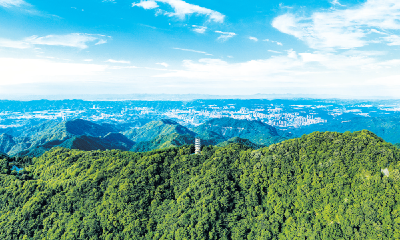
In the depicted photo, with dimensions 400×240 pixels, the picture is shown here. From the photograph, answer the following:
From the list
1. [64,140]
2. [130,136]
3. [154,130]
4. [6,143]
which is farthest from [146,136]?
[6,143]

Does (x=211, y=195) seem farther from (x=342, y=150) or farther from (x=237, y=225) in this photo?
(x=342, y=150)

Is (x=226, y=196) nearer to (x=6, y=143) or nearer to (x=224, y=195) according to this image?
(x=224, y=195)

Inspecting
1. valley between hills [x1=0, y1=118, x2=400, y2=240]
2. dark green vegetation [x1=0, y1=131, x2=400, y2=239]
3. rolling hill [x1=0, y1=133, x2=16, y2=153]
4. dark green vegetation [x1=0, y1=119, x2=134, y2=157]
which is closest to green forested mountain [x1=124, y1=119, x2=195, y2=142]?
dark green vegetation [x1=0, y1=119, x2=134, y2=157]

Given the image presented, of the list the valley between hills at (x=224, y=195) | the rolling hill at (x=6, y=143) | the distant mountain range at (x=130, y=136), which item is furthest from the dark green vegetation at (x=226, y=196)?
the rolling hill at (x=6, y=143)

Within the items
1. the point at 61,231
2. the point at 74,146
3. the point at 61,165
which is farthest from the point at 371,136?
the point at 74,146

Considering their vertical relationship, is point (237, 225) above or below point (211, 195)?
below

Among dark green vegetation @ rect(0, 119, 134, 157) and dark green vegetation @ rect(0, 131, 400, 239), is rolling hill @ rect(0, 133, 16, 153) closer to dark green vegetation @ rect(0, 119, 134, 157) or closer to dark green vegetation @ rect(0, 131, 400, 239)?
dark green vegetation @ rect(0, 119, 134, 157)

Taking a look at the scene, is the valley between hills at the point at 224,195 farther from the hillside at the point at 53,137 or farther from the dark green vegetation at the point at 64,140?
the hillside at the point at 53,137
